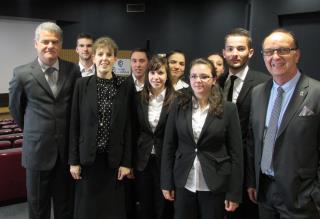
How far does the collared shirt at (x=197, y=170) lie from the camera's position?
2246 millimetres

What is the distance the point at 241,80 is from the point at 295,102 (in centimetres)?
74

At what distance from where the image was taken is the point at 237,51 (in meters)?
2.55

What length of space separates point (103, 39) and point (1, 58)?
24.7ft

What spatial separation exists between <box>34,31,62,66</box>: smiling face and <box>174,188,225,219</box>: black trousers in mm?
1340

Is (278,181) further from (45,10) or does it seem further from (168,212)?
(45,10)

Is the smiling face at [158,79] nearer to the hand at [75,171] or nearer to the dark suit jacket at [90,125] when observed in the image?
the dark suit jacket at [90,125]

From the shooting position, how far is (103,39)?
250 cm

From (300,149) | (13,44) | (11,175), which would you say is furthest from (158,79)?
(13,44)

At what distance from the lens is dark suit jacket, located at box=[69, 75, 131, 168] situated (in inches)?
98.7

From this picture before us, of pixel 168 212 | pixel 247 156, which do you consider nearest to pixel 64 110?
pixel 168 212

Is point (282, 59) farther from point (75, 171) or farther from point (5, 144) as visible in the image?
point (5, 144)

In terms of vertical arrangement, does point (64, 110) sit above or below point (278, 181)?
above

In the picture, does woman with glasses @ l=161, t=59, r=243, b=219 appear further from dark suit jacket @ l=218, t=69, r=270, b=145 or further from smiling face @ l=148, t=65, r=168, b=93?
smiling face @ l=148, t=65, r=168, b=93

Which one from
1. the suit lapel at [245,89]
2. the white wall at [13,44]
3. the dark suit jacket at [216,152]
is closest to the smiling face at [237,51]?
the suit lapel at [245,89]
